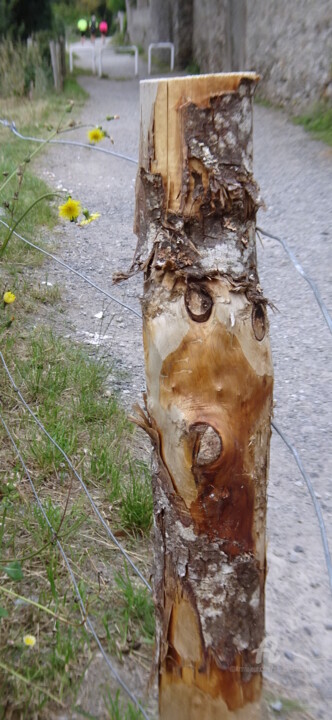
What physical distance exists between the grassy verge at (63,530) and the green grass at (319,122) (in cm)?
568

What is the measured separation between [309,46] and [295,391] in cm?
708

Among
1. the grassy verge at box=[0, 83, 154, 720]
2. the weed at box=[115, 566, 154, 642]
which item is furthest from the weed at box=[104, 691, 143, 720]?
the weed at box=[115, 566, 154, 642]

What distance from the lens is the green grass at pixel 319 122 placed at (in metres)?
8.31

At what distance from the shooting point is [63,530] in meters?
2.30

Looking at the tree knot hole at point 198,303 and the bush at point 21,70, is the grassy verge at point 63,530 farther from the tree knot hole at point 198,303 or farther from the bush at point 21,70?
the bush at point 21,70

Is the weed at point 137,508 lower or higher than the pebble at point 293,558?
higher

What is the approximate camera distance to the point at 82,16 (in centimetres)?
3250

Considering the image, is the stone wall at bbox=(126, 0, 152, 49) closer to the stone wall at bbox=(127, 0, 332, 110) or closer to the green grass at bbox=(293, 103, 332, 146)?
the stone wall at bbox=(127, 0, 332, 110)

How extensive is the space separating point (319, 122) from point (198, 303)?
314 inches

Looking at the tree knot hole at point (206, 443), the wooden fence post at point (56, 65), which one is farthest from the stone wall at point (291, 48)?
the tree knot hole at point (206, 443)

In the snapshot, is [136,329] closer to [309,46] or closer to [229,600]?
[229,600]

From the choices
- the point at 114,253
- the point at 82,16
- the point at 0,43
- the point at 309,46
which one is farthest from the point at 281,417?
the point at 82,16

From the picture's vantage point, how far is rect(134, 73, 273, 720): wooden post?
1.38 metres

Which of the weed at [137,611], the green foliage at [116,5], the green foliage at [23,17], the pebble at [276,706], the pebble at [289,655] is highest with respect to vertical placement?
the green foliage at [116,5]
